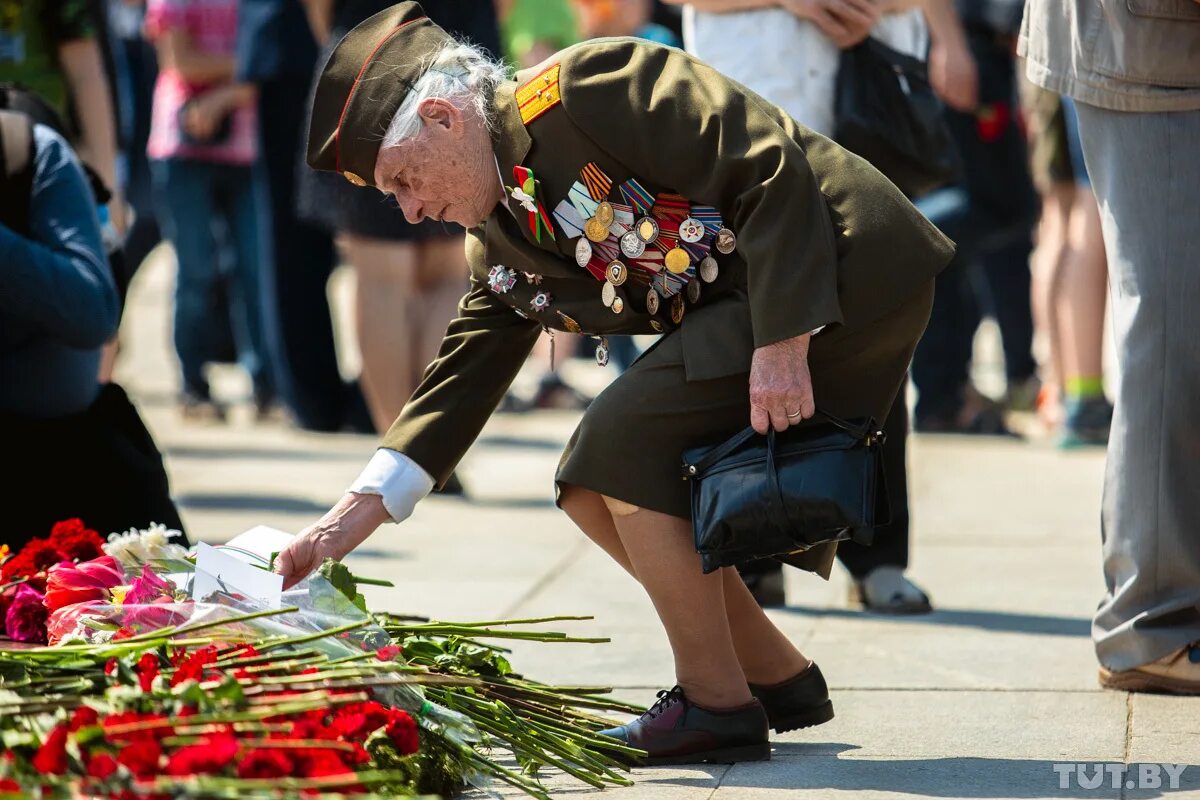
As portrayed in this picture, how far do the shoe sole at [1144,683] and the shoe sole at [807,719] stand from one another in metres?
0.62

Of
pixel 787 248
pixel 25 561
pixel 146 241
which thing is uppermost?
pixel 787 248

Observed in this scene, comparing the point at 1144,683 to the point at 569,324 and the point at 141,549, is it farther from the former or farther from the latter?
the point at 141,549

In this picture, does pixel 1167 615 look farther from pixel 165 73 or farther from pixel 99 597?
pixel 165 73

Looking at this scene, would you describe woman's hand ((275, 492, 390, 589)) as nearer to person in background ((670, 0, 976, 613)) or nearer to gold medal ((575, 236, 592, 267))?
gold medal ((575, 236, 592, 267))

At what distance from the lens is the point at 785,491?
298cm

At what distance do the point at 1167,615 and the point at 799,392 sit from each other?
104cm

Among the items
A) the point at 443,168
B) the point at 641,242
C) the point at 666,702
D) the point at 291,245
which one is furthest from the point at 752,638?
the point at 291,245

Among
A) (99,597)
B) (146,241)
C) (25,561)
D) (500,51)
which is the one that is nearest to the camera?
(99,597)

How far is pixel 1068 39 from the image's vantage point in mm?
3676

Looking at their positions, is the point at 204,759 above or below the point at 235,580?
above

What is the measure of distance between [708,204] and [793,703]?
3.11 feet

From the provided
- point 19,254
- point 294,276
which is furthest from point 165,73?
point 19,254

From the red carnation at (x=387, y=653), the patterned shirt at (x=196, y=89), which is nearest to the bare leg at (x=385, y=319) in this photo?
the patterned shirt at (x=196, y=89)

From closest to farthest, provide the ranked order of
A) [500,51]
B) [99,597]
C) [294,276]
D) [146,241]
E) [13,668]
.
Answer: [13,668]
[99,597]
[500,51]
[294,276]
[146,241]
